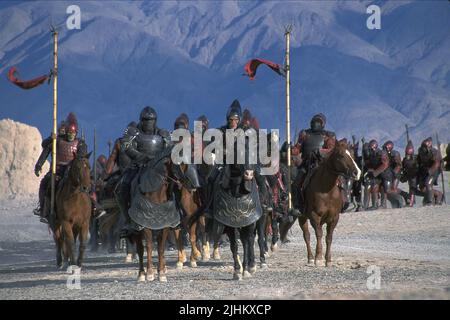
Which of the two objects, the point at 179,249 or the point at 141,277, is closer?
the point at 141,277

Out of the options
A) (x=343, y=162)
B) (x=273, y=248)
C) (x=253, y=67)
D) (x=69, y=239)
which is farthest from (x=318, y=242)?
(x=253, y=67)

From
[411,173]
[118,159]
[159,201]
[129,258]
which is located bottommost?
[129,258]

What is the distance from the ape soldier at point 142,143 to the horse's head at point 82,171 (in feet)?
5.68

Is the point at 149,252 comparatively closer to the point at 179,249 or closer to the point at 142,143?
the point at 142,143

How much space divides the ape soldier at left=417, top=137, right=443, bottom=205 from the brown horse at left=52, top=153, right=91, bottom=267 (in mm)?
18647

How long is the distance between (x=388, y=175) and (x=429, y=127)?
14464 centimetres

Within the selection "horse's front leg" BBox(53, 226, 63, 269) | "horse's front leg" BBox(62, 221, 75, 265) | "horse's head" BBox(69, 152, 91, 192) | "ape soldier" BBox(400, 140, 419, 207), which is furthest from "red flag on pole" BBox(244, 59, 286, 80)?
"ape soldier" BBox(400, 140, 419, 207)

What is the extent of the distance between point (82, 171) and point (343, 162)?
437cm

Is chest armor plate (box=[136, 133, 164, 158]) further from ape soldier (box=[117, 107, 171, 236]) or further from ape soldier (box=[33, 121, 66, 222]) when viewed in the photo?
ape soldier (box=[33, 121, 66, 222])

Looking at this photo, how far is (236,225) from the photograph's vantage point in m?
17.9

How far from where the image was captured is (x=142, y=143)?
1861 centimetres

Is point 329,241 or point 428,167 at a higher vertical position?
point 428,167

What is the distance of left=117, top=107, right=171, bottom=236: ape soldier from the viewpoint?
18250 millimetres
